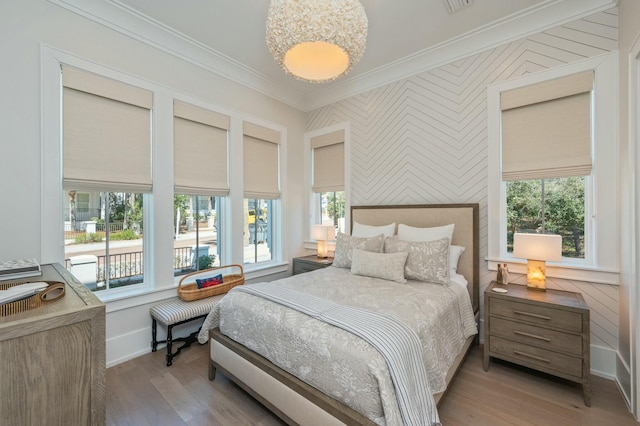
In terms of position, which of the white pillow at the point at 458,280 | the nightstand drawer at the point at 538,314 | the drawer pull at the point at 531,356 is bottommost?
the drawer pull at the point at 531,356

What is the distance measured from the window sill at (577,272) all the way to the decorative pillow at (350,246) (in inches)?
48.7


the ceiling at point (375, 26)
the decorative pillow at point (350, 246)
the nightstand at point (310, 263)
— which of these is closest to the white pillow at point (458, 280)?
the decorative pillow at point (350, 246)

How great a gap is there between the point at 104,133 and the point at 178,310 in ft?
5.58

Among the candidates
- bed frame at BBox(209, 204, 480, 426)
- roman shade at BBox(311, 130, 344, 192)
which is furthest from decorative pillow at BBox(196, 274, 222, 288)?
roman shade at BBox(311, 130, 344, 192)

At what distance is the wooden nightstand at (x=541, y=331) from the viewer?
6.32 ft

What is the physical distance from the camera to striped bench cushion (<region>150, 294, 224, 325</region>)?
2432 millimetres

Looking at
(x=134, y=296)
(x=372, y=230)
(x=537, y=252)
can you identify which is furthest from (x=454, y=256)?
(x=134, y=296)

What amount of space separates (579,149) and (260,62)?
3.35 m

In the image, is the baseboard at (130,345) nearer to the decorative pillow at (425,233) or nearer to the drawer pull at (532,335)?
the decorative pillow at (425,233)

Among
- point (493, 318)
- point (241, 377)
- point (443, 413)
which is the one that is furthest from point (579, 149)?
point (241, 377)

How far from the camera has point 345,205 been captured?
3893 mm

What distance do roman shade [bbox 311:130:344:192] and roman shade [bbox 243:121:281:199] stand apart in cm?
61

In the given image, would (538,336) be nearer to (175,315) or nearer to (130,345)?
(175,315)

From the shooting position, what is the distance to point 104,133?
7.85 ft
